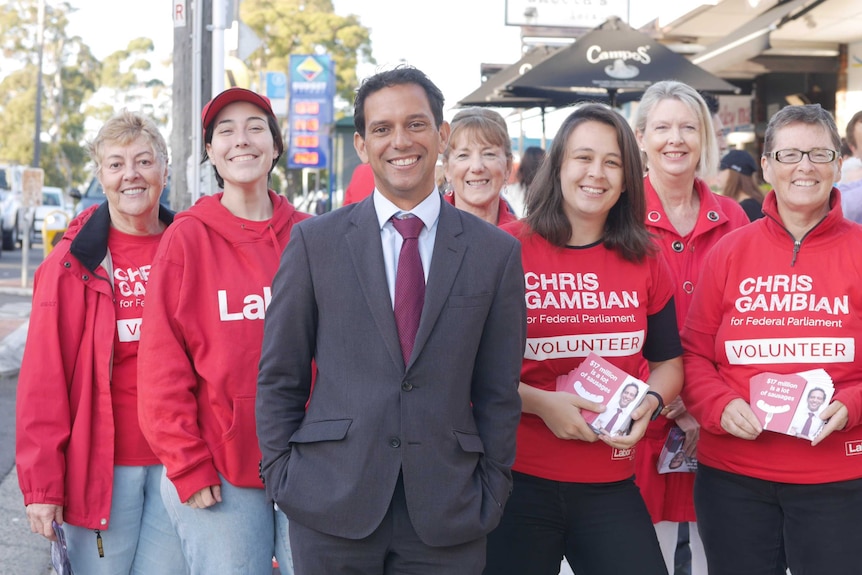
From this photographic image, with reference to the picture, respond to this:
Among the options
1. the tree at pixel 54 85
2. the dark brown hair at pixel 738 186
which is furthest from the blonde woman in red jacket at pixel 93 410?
the tree at pixel 54 85

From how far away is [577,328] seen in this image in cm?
345

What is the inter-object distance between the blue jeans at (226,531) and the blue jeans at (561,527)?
2.55 ft

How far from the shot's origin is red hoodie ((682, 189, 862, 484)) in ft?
11.3

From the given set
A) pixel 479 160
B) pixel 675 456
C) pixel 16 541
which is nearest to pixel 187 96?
pixel 16 541

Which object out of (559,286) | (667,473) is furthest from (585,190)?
(667,473)

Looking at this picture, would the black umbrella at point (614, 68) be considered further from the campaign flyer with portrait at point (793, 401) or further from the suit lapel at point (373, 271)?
the suit lapel at point (373, 271)

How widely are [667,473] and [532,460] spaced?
3.58 feet

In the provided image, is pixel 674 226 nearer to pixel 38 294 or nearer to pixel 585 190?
pixel 585 190

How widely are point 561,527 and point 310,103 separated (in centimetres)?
2352

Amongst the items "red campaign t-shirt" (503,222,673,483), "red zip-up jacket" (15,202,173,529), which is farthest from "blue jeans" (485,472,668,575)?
"red zip-up jacket" (15,202,173,529)

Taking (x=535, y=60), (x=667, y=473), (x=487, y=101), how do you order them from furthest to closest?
1. (x=487, y=101)
2. (x=535, y=60)
3. (x=667, y=473)

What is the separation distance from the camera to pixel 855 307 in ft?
11.3

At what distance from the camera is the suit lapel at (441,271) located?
2.72 meters

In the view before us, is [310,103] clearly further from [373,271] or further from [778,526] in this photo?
[373,271]
